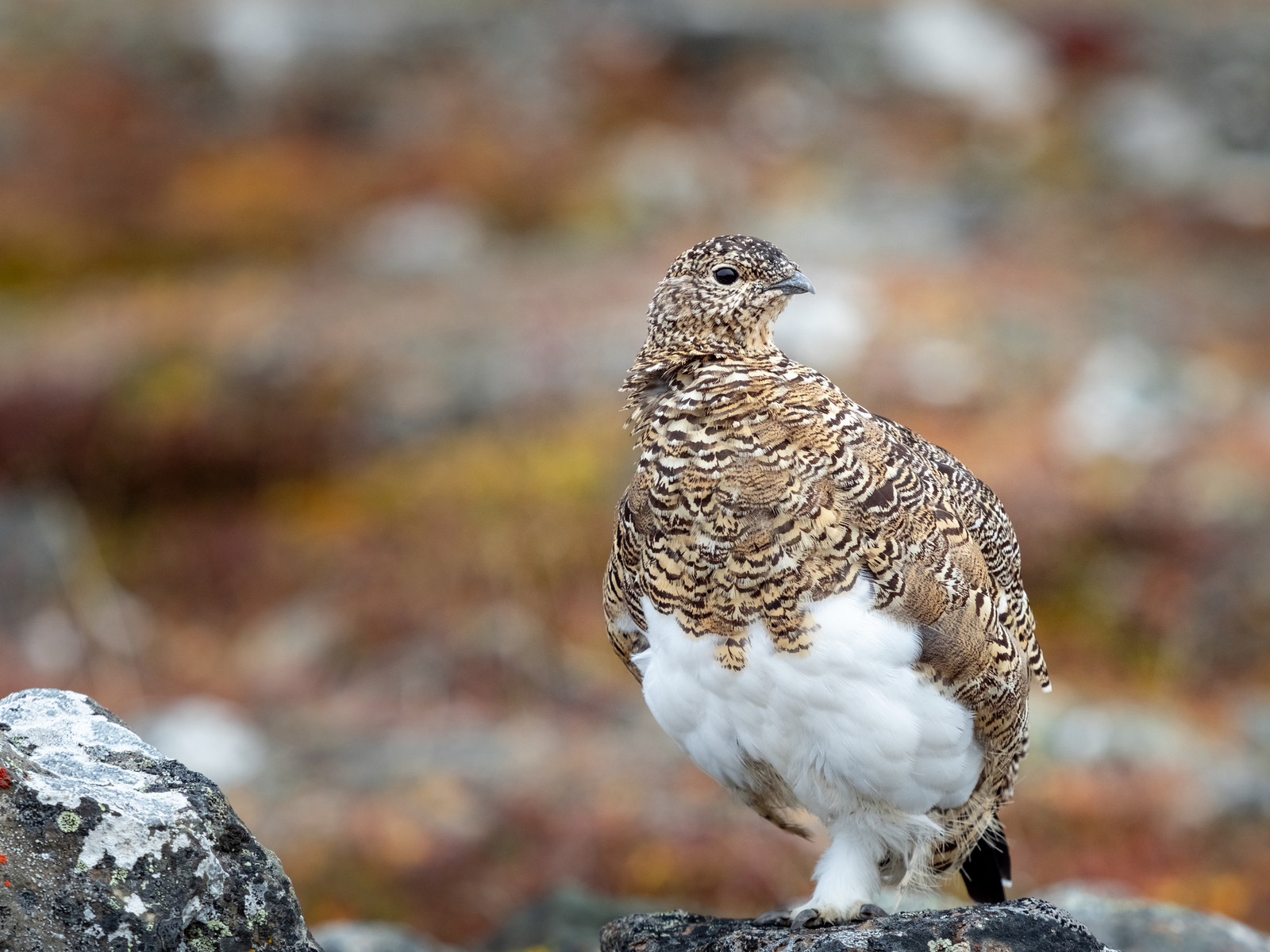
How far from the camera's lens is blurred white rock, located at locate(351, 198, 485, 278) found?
57.4 feet

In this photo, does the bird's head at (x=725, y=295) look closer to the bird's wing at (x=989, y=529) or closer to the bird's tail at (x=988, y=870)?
the bird's wing at (x=989, y=529)

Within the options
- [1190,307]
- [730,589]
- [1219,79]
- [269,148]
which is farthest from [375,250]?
[730,589]

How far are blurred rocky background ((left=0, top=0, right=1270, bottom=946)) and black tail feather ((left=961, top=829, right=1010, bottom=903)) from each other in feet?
7.43

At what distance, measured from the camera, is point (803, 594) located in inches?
151

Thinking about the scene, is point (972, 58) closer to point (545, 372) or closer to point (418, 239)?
point (418, 239)

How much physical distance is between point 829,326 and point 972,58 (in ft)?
34.5

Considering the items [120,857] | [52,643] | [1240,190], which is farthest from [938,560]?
[1240,190]

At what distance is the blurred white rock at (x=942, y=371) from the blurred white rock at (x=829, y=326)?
1.72 feet

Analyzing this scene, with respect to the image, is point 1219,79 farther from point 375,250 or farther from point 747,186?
point 375,250

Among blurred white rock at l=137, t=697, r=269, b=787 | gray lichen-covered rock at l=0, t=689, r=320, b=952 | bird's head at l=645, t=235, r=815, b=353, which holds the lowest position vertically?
gray lichen-covered rock at l=0, t=689, r=320, b=952

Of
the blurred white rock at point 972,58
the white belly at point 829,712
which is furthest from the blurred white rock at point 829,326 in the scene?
the white belly at point 829,712

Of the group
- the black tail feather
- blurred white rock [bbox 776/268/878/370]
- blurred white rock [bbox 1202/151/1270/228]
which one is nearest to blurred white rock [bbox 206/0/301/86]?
blurred white rock [bbox 776/268/878/370]

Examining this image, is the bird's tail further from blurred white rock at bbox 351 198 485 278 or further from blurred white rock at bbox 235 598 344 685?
blurred white rock at bbox 351 198 485 278

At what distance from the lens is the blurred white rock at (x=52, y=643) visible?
10602 millimetres
